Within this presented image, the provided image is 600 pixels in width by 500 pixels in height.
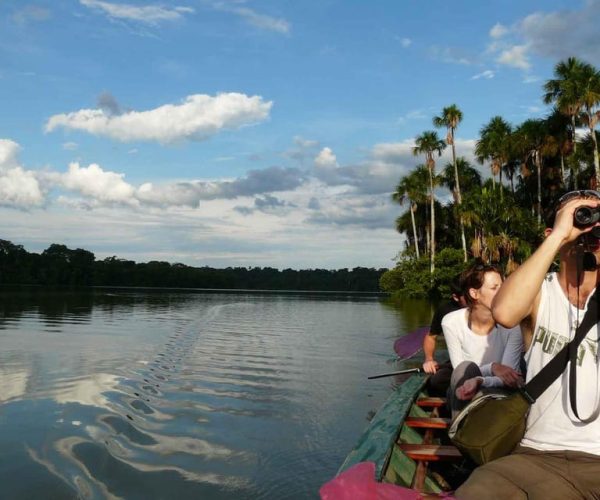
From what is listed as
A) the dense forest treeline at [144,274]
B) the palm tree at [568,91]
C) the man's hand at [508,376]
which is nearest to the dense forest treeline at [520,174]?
the palm tree at [568,91]

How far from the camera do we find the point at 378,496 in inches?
100.0

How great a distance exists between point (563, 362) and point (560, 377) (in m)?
0.08

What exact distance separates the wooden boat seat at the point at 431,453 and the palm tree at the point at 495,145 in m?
33.9

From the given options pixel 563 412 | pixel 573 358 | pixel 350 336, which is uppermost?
pixel 573 358

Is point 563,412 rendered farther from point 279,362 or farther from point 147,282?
point 147,282

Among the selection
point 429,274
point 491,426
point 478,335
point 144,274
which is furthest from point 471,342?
point 144,274

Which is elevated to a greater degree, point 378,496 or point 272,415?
point 378,496

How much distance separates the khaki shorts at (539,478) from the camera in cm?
243

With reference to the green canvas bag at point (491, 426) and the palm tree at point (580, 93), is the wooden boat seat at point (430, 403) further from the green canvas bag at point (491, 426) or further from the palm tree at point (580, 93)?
the palm tree at point (580, 93)

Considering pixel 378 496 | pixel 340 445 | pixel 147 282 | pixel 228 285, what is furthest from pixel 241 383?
pixel 228 285

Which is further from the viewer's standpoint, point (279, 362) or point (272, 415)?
point (279, 362)

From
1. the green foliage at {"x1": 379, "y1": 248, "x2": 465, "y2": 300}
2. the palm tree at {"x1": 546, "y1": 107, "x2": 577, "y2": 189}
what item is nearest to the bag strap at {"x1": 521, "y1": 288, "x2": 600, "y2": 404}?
the palm tree at {"x1": 546, "y1": 107, "x2": 577, "y2": 189}

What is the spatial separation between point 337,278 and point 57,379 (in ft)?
451

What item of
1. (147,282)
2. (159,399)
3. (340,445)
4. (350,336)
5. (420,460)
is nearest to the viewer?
(420,460)
